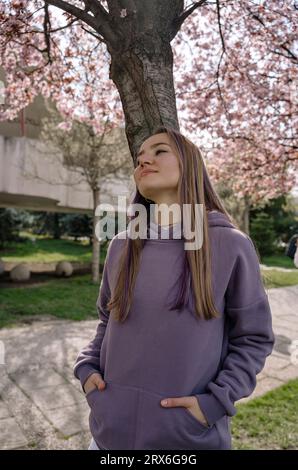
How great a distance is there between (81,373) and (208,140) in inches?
259

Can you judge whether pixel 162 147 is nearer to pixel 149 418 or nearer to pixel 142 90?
pixel 142 90

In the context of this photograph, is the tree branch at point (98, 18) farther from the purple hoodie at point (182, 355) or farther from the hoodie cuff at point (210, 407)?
the hoodie cuff at point (210, 407)

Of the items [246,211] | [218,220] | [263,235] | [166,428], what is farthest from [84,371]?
[263,235]

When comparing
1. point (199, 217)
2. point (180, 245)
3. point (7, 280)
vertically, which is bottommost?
point (7, 280)

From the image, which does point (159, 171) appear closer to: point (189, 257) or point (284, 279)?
point (189, 257)

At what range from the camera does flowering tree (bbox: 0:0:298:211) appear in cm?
208

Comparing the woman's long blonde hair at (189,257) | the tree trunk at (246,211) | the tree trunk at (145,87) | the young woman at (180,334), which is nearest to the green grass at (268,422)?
the young woman at (180,334)

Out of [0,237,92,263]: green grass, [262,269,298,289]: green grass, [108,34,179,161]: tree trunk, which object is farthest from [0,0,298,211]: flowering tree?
[0,237,92,263]: green grass

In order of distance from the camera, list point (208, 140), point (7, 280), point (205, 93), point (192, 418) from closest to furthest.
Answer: point (192, 418), point (205, 93), point (208, 140), point (7, 280)

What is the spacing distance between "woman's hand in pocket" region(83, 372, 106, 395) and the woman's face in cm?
73

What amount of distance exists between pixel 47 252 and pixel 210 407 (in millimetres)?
18640

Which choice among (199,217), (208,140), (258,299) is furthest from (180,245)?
(208,140)

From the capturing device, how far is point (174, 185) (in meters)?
1.53

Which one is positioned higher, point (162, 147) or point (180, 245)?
point (162, 147)
